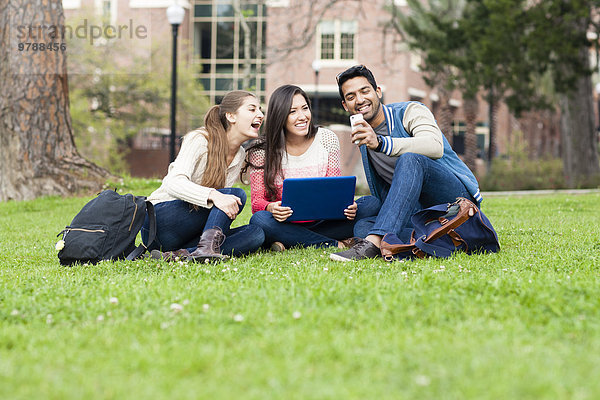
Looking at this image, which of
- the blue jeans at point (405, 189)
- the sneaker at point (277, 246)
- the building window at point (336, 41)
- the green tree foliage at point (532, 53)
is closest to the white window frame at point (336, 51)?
the building window at point (336, 41)

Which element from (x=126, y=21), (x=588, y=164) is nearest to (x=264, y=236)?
(x=588, y=164)

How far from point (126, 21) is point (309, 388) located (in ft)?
104

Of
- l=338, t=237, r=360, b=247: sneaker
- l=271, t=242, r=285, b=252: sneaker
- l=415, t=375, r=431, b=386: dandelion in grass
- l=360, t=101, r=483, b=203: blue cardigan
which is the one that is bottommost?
l=415, t=375, r=431, b=386: dandelion in grass

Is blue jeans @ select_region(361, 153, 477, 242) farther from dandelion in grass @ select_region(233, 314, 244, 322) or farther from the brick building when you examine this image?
the brick building

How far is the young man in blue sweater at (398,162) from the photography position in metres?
4.54

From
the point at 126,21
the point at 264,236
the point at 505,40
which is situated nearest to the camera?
the point at 264,236

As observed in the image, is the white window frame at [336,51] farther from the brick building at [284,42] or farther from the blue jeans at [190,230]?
the blue jeans at [190,230]

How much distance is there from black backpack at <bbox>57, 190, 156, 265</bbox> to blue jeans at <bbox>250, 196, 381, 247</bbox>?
38.2 inches

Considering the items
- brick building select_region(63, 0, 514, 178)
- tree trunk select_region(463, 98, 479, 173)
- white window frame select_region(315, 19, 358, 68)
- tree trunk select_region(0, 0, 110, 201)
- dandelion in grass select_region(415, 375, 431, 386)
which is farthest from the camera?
white window frame select_region(315, 19, 358, 68)

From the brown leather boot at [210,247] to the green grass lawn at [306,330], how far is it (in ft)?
0.48

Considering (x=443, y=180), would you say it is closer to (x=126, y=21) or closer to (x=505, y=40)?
(x=505, y=40)

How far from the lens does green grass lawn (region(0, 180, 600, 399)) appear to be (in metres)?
2.14

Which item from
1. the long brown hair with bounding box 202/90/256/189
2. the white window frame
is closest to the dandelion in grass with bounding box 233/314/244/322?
the long brown hair with bounding box 202/90/256/189

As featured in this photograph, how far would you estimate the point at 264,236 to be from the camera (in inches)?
204
